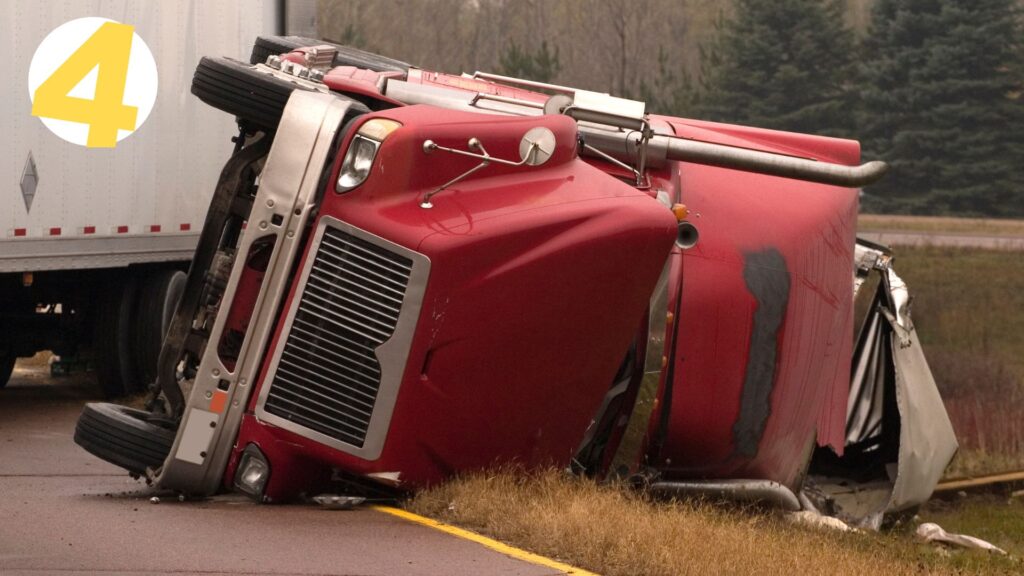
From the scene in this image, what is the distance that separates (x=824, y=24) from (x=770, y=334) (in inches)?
1945

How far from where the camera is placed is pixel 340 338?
23.4 feet

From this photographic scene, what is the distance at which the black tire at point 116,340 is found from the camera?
13.5 meters

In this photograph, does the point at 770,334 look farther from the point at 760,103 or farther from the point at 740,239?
the point at 760,103

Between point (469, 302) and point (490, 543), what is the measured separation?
1.01 m

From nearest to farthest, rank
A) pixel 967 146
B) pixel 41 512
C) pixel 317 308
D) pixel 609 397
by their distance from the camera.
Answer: pixel 317 308 → pixel 41 512 → pixel 609 397 → pixel 967 146

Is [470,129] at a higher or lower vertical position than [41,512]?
higher

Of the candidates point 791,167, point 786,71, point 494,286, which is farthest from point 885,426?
point 786,71

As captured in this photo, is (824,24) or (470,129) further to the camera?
(824,24)

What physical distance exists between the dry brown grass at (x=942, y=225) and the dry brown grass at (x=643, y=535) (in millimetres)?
40633

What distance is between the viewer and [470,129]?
739 cm

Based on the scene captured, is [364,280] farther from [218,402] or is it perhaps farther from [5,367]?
[5,367]

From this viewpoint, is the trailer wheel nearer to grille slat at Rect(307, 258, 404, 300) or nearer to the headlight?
the headlight

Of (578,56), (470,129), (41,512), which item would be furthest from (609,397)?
(578,56)

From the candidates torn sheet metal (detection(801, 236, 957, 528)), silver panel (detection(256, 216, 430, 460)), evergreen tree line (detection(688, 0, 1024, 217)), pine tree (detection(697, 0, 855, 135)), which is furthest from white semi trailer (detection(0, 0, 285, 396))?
pine tree (detection(697, 0, 855, 135))
